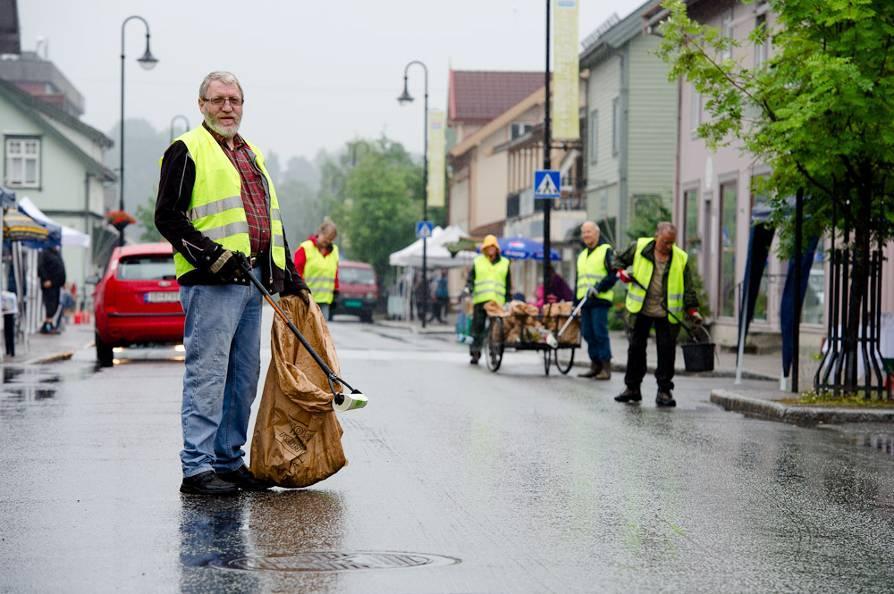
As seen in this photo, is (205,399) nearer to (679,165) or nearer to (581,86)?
(679,165)

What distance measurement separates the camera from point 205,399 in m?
8.09

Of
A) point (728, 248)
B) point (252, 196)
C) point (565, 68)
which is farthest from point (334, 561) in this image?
point (565, 68)

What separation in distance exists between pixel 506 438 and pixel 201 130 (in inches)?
158

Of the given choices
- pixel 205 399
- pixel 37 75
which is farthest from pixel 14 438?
pixel 37 75

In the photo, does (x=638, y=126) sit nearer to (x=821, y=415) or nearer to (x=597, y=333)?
(x=597, y=333)

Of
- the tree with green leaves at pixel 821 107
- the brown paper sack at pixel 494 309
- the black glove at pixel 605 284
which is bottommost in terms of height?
the brown paper sack at pixel 494 309

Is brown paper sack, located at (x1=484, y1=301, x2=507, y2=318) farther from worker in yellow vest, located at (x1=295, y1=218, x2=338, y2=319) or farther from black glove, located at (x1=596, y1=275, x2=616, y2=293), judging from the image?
worker in yellow vest, located at (x1=295, y1=218, x2=338, y2=319)

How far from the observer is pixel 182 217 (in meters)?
8.06

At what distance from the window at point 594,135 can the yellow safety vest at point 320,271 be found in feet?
89.6

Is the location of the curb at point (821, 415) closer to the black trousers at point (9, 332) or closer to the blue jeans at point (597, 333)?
the blue jeans at point (597, 333)

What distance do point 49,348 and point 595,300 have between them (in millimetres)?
10113

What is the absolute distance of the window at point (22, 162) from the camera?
69.7 meters

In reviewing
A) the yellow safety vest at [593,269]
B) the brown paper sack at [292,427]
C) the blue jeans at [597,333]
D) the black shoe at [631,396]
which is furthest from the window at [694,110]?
the brown paper sack at [292,427]

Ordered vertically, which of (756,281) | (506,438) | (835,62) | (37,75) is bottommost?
(506,438)
